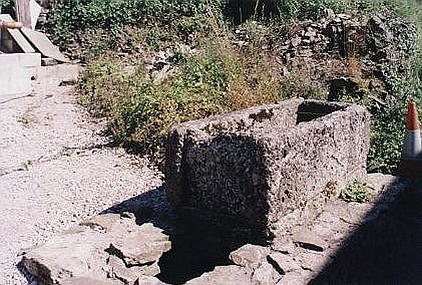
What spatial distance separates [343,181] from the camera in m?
4.95

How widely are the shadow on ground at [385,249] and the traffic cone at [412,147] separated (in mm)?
809

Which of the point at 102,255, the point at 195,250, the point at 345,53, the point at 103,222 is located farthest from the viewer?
the point at 345,53

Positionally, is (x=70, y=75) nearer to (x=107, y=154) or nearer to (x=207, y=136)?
(x=107, y=154)

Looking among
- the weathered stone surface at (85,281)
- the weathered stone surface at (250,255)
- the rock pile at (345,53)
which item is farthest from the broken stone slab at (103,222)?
the rock pile at (345,53)

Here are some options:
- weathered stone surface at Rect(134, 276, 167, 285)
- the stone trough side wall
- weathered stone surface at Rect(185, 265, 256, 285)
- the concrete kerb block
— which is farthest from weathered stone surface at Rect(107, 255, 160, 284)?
the concrete kerb block

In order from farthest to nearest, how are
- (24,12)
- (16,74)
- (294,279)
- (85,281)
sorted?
(24,12) < (16,74) < (85,281) < (294,279)

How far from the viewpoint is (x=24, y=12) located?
11.1 meters

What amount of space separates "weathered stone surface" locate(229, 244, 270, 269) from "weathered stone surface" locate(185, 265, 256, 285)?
0.18 feet

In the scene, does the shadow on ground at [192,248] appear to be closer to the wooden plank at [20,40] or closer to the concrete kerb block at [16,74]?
the concrete kerb block at [16,74]

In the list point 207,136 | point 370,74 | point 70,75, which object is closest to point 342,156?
point 207,136

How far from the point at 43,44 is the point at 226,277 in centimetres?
793

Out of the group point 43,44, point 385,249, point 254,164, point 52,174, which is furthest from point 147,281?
point 43,44

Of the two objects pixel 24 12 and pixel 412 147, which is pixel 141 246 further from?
pixel 24 12

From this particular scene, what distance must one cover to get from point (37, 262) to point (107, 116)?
4.14 metres
